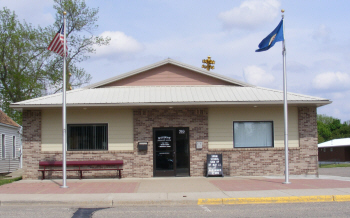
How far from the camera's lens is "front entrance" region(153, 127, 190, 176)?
664 inches

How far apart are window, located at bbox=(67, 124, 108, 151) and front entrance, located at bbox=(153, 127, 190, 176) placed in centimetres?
224

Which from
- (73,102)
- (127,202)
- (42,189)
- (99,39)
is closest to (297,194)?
(127,202)

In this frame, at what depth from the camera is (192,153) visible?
16.9 meters

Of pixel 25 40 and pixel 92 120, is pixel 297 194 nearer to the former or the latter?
pixel 92 120

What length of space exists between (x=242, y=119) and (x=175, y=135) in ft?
9.93

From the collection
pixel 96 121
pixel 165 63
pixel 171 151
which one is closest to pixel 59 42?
pixel 96 121

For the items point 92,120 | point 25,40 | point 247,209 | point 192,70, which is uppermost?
point 25,40

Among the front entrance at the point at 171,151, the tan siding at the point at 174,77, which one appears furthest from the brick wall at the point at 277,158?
the tan siding at the point at 174,77

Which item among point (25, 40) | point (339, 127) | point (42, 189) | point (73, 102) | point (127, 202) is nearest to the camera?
point (127, 202)

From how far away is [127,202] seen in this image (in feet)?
36.7

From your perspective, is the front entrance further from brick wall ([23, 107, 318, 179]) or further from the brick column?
the brick column

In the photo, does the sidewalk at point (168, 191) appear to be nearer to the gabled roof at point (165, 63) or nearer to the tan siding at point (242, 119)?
the tan siding at point (242, 119)

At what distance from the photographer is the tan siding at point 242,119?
17.1 metres

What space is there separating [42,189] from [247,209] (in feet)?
24.2
